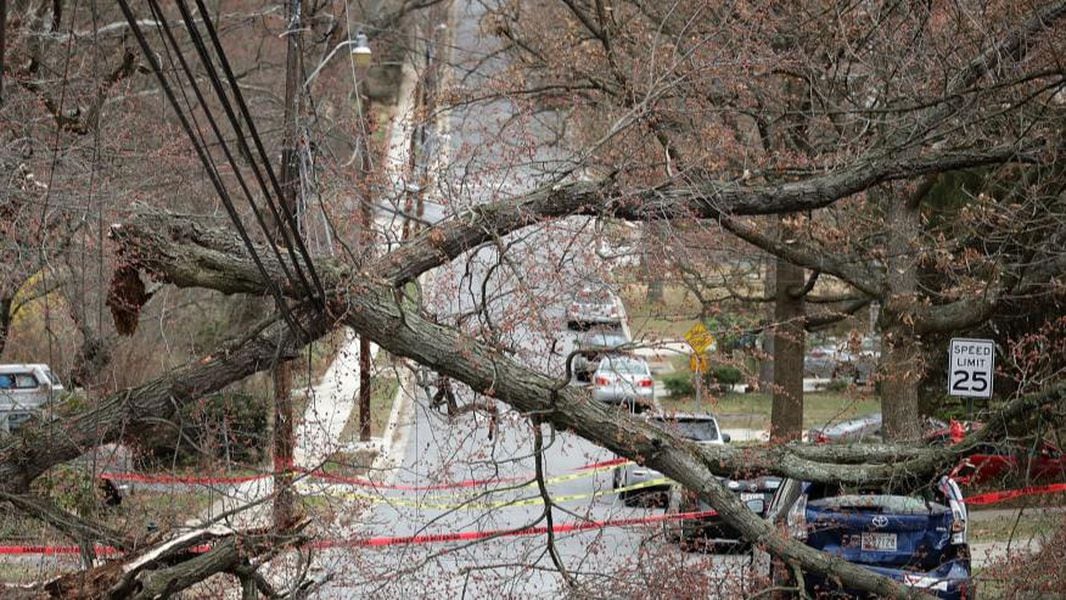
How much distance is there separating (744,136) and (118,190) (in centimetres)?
685

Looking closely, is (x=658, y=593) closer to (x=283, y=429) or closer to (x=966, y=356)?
(x=283, y=429)

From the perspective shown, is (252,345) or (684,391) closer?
(252,345)

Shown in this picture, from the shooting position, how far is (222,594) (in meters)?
9.48

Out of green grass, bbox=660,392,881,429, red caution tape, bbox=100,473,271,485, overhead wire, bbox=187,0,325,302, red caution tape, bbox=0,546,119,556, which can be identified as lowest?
green grass, bbox=660,392,881,429

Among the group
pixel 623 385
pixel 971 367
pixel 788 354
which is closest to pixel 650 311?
pixel 971 367

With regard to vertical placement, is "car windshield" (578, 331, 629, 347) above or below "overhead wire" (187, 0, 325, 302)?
below

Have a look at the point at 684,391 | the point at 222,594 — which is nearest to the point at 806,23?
the point at 222,594

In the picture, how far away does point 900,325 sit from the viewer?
14922 mm

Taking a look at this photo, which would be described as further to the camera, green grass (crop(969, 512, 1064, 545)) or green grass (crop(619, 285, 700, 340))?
green grass (crop(969, 512, 1064, 545))

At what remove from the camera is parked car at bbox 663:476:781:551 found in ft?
31.1

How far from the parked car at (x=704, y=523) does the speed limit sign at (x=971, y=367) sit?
7.22 feet

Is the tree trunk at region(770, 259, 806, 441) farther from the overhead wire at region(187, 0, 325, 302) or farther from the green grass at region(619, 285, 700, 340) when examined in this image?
the overhead wire at region(187, 0, 325, 302)

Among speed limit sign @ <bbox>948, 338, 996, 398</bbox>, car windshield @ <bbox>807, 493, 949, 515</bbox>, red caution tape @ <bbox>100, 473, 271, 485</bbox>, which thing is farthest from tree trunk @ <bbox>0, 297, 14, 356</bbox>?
speed limit sign @ <bbox>948, 338, 996, 398</bbox>

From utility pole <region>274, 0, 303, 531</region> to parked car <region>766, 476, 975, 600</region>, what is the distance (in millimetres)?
3560
